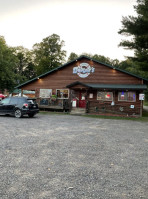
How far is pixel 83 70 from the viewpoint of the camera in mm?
22781

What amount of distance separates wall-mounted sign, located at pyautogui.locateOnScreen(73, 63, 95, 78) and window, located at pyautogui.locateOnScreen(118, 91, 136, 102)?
4.83m

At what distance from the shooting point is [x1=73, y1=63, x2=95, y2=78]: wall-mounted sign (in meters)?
22.6

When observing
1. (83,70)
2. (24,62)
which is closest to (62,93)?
A: (83,70)

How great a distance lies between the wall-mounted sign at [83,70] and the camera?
2257 centimetres

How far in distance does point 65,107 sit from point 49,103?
250cm

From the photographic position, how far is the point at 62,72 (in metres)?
23.6

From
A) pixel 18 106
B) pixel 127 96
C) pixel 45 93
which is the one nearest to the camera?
pixel 18 106

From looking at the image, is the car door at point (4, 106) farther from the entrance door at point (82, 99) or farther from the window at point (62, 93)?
the entrance door at point (82, 99)

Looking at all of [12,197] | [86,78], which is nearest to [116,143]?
[12,197]

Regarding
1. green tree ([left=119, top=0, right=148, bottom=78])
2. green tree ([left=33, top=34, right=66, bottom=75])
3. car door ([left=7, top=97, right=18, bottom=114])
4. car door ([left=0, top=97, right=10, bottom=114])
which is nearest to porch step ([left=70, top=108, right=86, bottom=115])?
car door ([left=7, top=97, right=18, bottom=114])

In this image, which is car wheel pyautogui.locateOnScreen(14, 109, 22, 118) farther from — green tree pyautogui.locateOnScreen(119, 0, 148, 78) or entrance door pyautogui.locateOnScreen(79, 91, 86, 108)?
green tree pyautogui.locateOnScreen(119, 0, 148, 78)

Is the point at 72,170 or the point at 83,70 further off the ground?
the point at 83,70

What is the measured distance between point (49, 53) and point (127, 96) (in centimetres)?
3499

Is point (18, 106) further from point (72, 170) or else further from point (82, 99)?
point (72, 170)
